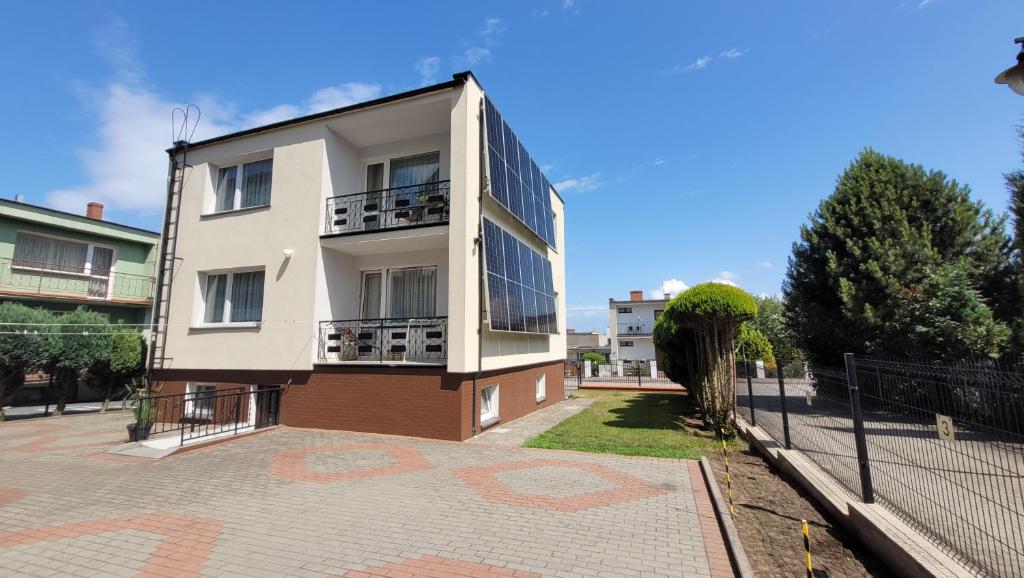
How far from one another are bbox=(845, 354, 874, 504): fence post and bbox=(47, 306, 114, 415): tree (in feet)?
64.6

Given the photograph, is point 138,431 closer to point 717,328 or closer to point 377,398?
point 377,398

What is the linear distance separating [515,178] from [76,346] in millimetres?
14873

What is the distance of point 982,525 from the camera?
4.29m

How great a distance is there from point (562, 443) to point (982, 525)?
6497mm

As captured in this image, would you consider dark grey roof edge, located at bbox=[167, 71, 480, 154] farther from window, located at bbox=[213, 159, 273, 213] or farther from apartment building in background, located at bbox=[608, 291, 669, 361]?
apartment building in background, located at bbox=[608, 291, 669, 361]

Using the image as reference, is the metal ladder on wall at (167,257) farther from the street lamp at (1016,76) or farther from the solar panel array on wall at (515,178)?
the street lamp at (1016,76)

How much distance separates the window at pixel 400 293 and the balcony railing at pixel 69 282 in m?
13.7

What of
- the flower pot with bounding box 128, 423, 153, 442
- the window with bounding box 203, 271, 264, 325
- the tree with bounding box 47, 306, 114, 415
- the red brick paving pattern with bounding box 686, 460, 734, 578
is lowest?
the red brick paving pattern with bounding box 686, 460, 734, 578

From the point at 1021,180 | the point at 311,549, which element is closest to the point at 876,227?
the point at 1021,180

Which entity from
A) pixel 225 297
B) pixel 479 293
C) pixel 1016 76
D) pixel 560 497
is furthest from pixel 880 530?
pixel 225 297

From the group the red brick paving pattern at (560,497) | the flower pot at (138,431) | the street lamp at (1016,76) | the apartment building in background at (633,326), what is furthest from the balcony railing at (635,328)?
the street lamp at (1016,76)

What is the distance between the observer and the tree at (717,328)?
10195 millimetres

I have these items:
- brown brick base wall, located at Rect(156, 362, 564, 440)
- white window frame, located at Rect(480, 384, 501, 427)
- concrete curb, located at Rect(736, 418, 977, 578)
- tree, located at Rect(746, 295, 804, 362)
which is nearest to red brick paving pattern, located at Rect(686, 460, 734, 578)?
concrete curb, located at Rect(736, 418, 977, 578)

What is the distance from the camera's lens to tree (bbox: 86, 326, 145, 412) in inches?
579
